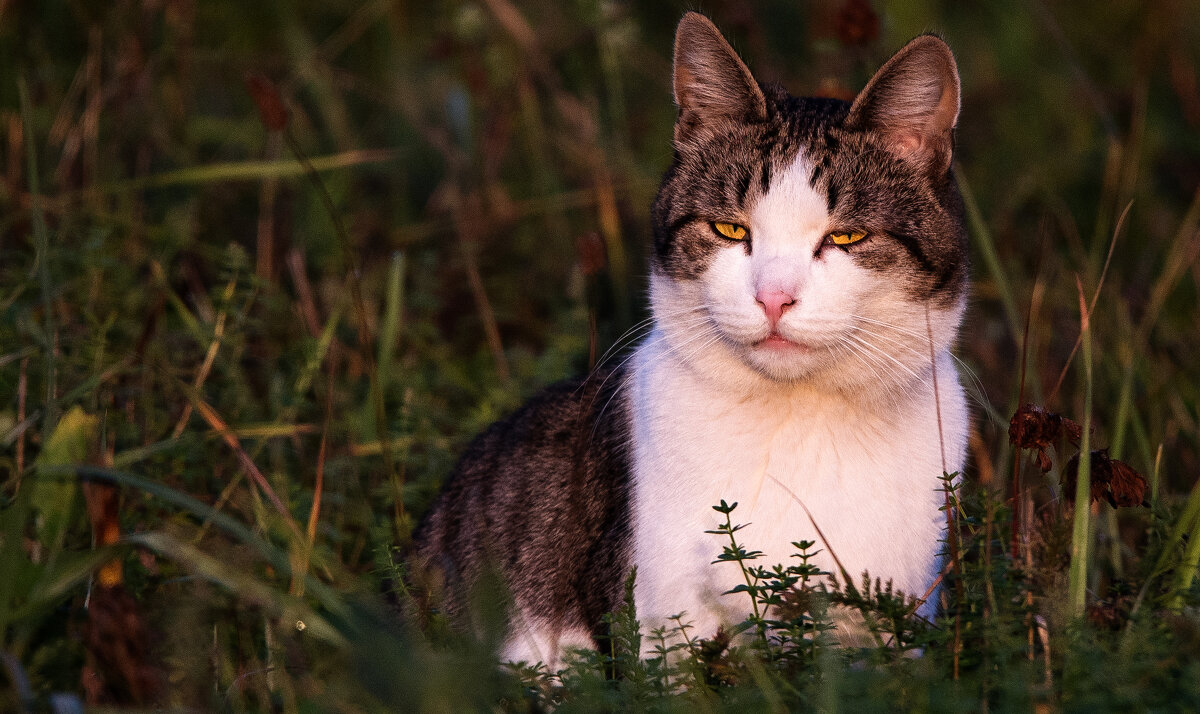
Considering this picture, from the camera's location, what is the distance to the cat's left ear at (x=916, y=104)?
272 cm

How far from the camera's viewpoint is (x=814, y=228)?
266 cm

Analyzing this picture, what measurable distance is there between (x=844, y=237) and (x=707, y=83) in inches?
25.1

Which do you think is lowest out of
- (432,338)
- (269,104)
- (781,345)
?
(432,338)

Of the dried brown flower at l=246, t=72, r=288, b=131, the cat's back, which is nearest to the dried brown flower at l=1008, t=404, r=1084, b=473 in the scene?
the cat's back

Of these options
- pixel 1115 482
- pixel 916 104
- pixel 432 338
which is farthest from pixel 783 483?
pixel 432 338

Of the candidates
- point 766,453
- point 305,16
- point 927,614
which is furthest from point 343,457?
point 305,16

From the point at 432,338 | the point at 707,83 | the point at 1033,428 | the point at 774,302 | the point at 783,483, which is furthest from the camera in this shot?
the point at 432,338

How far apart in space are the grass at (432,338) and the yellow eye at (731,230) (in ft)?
1.08

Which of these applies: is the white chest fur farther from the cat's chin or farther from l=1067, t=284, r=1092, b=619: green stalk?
l=1067, t=284, r=1092, b=619: green stalk

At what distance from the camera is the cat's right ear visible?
2904 mm

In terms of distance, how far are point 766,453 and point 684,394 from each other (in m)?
0.28

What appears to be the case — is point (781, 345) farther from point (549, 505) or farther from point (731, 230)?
point (549, 505)

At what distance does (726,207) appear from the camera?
9.15ft

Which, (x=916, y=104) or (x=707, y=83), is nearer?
(x=916, y=104)
